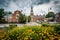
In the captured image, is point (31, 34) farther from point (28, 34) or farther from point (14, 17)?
point (14, 17)

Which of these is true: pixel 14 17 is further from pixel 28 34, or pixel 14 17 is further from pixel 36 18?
→ pixel 28 34

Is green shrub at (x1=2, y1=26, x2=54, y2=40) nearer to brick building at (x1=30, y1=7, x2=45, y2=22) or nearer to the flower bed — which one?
the flower bed

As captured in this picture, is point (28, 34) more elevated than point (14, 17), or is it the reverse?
point (14, 17)

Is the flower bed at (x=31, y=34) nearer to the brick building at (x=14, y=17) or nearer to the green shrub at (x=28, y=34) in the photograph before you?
the green shrub at (x=28, y=34)

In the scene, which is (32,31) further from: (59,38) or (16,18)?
(16,18)

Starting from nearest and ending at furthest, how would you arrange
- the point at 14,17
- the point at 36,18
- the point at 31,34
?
the point at 31,34 < the point at 14,17 < the point at 36,18

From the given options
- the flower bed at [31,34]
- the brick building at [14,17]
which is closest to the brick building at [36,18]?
the brick building at [14,17]

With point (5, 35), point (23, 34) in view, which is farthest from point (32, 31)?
point (5, 35)

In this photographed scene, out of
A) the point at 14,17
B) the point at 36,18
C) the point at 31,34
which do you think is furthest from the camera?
the point at 36,18

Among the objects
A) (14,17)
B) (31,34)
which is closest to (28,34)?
(31,34)

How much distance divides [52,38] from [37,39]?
497 mm

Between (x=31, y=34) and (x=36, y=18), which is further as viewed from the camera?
(x=36, y=18)

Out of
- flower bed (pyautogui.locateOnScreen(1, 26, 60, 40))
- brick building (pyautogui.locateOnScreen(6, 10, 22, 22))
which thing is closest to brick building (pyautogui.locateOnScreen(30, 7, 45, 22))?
brick building (pyautogui.locateOnScreen(6, 10, 22, 22))

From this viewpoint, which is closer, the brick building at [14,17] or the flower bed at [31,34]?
the flower bed at [31,34]
